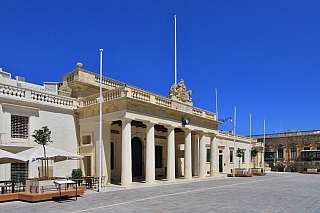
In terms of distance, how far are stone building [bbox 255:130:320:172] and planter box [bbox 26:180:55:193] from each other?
158 ft

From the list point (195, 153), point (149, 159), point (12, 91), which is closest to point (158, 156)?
point (195, 153)

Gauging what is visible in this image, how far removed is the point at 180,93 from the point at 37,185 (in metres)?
13.6

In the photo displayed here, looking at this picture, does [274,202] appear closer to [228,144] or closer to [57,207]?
[57,207]

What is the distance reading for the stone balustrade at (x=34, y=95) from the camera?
57.9ft

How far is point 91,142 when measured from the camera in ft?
67.8

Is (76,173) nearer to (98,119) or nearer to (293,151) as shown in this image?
(98,119)

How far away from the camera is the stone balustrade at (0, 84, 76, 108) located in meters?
17.6

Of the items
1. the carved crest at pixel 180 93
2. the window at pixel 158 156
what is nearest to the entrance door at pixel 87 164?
the carved crest at pixel 180 93

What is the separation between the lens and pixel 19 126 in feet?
59.9

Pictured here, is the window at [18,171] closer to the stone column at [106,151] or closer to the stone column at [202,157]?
the stone column at [106,151]

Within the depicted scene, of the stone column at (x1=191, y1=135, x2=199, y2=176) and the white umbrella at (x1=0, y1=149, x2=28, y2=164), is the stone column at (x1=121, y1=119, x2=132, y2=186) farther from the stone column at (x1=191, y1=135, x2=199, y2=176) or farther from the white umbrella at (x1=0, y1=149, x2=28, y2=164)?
the stone column at (x1=191, y1=135, x2=199, y2=176)

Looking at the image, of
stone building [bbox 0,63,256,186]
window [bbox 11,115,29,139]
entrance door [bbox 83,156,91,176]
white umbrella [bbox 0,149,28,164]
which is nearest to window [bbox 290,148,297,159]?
stone building [bbox 0,63,256,186]

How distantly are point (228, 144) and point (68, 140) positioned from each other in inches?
1032

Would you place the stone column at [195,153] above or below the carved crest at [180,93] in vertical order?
below
